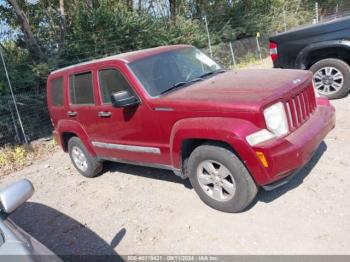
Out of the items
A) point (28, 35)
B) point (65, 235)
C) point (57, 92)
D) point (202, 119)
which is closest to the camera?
point (202, 119)

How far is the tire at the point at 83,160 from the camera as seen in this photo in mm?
5793

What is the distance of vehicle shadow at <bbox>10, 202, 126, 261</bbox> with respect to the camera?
3.94 meters

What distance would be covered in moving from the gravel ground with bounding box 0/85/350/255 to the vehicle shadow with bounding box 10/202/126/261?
13mm

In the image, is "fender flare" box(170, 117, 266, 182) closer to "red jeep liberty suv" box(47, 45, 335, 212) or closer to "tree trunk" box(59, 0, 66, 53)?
"red jeep liberty suv" box(47, 45, 335, 212)

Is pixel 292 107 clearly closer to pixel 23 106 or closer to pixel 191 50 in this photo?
pixel 191 50

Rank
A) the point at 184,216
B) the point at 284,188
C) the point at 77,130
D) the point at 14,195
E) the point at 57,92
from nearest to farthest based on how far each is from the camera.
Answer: the point at 14,195 < the point at 184,216 < the point at 284,188 < the point at 77,130 < the point at 57,92

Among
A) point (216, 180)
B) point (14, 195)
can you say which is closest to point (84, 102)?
point (216, 180)

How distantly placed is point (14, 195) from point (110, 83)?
2552mm

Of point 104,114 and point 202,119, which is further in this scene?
point 104,114

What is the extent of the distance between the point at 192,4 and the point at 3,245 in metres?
16.4

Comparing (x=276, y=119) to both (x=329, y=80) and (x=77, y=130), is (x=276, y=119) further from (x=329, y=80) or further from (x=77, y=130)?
(x=329, y=80)

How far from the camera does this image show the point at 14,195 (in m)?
2.60

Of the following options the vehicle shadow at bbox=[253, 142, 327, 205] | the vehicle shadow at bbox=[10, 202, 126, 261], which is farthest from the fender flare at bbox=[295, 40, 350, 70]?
the vehicle shadow at bbox=[10, 202, 126, 261]

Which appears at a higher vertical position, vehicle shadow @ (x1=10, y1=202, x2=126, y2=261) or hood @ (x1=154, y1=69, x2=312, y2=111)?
hood @ (x1=154, y1=69, x2=312, y2=111)
